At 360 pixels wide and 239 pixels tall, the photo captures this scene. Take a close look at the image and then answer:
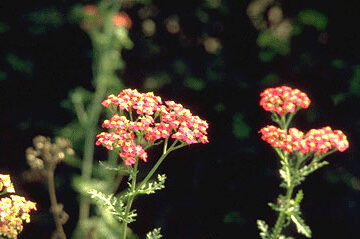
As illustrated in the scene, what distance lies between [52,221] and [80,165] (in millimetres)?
519

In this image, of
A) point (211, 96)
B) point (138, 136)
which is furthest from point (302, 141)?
point (211, 96)

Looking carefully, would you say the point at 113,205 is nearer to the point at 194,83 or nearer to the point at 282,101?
the point at 282,101

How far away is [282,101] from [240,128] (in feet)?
4.55

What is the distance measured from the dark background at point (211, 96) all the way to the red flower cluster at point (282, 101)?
4.23 feet

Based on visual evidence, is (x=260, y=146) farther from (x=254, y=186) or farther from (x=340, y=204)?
(x=340, y=204)

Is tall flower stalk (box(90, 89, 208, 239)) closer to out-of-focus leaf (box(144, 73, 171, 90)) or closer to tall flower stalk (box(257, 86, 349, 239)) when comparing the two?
tall flower stalk (box(257, 86, 349, 239))

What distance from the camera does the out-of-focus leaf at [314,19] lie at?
4.52 metres

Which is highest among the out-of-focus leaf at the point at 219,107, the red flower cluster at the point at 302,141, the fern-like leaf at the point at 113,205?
the out-of-focus leaf at the point at 219,107

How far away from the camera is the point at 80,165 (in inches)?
189

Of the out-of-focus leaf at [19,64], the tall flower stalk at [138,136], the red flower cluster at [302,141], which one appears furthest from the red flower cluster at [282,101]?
the out-of-focus leaf at [19,64]

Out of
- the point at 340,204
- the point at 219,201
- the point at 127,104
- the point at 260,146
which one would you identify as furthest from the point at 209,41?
the point at 127,104

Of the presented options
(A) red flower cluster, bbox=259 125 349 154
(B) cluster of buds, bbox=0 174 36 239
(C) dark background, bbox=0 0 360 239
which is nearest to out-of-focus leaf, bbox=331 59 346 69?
(C) dark background, bbox=0 0 360 239

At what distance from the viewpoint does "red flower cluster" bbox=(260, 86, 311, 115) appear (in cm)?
323

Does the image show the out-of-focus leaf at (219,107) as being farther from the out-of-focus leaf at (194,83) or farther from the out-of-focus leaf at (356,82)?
the out-of-focus leaf at (356,82)
